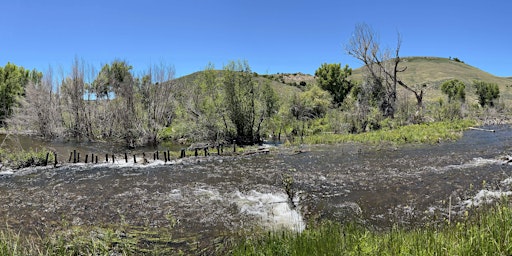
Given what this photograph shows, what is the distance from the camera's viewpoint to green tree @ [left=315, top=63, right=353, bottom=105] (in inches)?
2344

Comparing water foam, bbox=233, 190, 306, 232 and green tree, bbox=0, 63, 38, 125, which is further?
green tree, bbox=0, 63, 38, 125

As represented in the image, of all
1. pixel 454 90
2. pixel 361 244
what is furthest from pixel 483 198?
pixel 454 90

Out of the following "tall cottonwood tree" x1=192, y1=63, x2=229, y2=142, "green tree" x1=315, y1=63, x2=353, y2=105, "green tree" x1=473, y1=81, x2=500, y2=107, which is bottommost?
"tall cottonwood tree" x1=192, y1=63, x2=229, y2=142

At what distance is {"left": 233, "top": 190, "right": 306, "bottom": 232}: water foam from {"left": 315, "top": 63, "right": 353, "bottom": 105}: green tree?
167 ft

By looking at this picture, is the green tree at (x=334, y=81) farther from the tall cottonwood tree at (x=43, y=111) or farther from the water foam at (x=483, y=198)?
the water foam at (x=483, y=198)

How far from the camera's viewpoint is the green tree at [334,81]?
5953 cm

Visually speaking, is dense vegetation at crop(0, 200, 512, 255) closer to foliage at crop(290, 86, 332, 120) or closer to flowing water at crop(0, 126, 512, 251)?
flowing water at crop(0, 126, 512, 251)

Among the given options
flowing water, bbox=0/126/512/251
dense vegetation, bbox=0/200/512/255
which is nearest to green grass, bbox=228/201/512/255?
dense vegetation, bbox=0/200/512/255

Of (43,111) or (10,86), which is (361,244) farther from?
(10,86)

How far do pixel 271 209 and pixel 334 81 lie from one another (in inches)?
2105

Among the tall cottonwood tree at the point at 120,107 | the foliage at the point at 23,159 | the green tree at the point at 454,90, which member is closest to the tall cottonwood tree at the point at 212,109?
the tall cottonwood tree at the point at 120,107

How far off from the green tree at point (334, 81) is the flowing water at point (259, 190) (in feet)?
138

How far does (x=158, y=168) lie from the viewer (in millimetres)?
16312

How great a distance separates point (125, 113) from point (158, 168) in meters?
15.9
